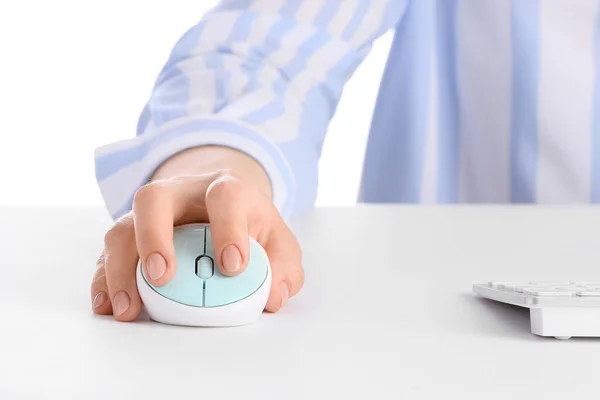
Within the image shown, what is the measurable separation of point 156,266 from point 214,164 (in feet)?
0.75

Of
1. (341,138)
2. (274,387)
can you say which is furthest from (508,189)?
(341,138)

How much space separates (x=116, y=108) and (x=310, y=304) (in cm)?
166

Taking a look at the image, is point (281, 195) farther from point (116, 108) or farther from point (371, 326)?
point (116, 108)

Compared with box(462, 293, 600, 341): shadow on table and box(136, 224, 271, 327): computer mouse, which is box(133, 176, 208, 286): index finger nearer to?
box(136, 224, 271, 327): computer mouse

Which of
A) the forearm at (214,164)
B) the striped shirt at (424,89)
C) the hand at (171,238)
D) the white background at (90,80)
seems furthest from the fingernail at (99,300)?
the white background at (90,80)

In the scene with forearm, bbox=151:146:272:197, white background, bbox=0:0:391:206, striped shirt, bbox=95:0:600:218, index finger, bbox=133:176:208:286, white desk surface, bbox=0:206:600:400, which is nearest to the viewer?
white desk surface, bbox=0:206:600:400

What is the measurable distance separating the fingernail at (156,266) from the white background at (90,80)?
162 centimetres

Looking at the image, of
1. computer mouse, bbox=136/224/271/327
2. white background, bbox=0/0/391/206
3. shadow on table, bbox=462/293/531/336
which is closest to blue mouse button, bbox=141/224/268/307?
computer mouse, bbox=136/224/271/327

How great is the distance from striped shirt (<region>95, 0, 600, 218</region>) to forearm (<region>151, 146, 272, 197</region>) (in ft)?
0.26

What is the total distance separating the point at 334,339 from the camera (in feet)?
1.16

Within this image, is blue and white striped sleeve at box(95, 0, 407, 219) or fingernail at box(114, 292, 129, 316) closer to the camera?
fingernail at box(114, 292, 129, 316)

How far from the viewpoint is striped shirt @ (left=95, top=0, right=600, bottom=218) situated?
2.65 feet

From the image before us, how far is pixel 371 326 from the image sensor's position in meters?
0.38

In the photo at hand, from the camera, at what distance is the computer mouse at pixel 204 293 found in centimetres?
38
